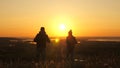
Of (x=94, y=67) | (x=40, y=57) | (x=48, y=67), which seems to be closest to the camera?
(x=48, y=67)

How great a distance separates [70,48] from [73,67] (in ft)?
28.6

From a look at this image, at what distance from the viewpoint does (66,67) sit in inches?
452

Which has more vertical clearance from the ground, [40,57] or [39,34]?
[39,34]

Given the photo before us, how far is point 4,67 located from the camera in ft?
37.2

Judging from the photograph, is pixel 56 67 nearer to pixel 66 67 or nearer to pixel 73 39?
pixel 66 67

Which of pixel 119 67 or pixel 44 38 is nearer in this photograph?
pixel 119 67

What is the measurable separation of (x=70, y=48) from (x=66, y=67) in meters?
9.20

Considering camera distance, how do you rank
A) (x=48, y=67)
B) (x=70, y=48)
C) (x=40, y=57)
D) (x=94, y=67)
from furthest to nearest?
(x=70, y=48) → (x=40, y=57) → (x=94, y=67) → (x=48, y=67)

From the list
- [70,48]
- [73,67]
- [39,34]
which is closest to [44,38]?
[39,34]

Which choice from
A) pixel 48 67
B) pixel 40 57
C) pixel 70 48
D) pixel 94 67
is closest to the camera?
pixel 48 67

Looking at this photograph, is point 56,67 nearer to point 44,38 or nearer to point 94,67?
point 94,67

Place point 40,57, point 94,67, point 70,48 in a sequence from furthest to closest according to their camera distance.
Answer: point 70,48, point 40,57, point 94,67

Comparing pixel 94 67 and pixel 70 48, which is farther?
pixel 70 48

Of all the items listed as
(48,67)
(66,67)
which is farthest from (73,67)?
(48,67)
